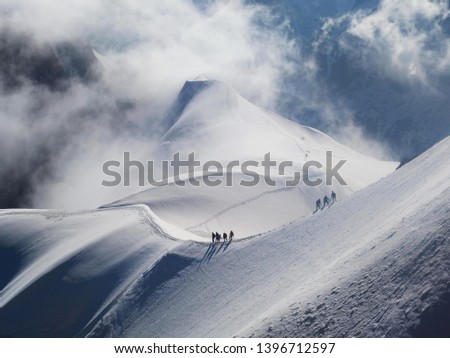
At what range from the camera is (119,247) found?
46406 mm

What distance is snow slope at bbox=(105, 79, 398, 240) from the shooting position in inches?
2404

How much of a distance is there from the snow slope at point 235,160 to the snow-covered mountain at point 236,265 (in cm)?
31

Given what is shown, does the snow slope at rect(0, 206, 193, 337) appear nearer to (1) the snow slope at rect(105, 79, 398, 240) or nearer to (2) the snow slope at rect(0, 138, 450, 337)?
(2) the snow slope at rect(0, 138, 450, 337)

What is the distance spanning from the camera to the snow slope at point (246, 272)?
2577 cm

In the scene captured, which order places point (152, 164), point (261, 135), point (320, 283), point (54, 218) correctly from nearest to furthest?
point (320, 283), point (54, 218), point (152, 164), point (261, 135)

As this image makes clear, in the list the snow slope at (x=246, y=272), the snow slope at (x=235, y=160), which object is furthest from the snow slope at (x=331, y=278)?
the snow slope at (x=235, y=160)

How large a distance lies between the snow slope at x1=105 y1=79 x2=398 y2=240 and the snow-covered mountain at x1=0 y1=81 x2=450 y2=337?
308 millimetres

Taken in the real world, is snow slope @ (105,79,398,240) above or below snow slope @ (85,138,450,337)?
above

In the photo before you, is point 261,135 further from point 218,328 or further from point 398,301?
point 398,301

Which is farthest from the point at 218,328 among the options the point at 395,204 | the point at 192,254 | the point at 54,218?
the point at 54,218

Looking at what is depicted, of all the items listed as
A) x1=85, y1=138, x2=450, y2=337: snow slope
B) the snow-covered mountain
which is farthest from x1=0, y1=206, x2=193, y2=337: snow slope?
x1=85, y1=138, x2=450, y2=337: snow slope

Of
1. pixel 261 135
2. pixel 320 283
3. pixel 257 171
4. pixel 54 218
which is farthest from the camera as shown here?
pixel 261 135

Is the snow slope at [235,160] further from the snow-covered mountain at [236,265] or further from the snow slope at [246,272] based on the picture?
the snow slope at [246,272]
